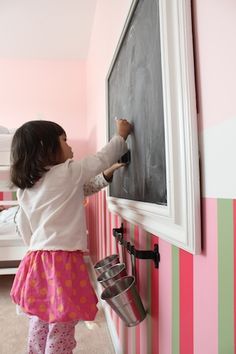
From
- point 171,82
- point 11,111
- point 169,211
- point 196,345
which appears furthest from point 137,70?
point 11,111

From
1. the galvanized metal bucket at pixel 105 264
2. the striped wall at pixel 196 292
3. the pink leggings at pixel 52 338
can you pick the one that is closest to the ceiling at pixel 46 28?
the galvanized metal bucket at pixel 105 264

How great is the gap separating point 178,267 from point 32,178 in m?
0.61

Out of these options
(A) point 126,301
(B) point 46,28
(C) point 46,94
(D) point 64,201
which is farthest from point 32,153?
(C) point 46,94

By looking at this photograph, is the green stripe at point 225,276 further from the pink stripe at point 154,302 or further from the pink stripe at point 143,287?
the pink stripe at point 143,287

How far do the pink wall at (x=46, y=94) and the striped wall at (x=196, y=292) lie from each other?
2.27 meters

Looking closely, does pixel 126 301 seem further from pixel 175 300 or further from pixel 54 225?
pixel 54 225

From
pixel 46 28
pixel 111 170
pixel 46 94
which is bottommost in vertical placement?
pixel 111 170

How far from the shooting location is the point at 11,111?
2.90 m

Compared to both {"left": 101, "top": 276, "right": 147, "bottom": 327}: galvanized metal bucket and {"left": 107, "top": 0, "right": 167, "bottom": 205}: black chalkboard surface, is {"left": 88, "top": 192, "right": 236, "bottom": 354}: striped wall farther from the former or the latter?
{"left": 107, "top": 0, "right": 167, "bottom": 205}: black chalkboard surface

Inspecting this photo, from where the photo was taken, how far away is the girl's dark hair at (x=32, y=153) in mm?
1030

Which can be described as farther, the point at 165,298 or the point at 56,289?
the point at 56,289

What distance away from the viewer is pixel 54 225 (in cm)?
103

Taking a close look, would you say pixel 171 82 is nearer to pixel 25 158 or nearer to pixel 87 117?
pixel 25 158

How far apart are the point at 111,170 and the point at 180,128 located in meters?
0.61
